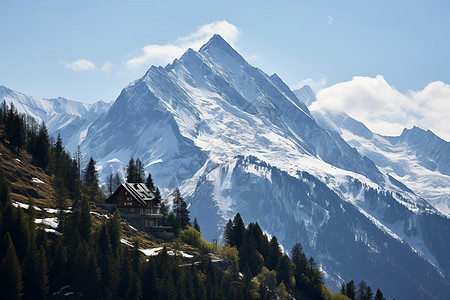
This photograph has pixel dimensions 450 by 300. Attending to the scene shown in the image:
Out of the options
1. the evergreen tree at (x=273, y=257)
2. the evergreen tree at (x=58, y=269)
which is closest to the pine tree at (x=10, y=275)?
the evergreen tree at (x=58, y=269)

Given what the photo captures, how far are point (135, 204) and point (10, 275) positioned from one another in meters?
64.1

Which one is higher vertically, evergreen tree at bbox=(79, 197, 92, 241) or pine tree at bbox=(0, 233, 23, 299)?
evergreen tree at bbox=(79, 197, 92, 241)

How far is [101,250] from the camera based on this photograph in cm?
12650

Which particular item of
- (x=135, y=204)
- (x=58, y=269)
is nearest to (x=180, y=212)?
(x=135, y=204)

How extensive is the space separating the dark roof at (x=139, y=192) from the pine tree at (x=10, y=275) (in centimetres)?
6207

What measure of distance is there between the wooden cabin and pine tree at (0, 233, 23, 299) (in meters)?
57.9

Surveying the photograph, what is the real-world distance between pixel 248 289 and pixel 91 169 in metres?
69.1

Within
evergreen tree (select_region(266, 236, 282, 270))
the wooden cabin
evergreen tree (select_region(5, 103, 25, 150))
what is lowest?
evergreen tree (select_region(266, 236, 282, 270))

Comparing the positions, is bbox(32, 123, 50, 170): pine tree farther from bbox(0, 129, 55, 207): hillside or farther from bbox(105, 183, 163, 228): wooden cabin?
bbox(105, 183, 163, 228): wooden cabin

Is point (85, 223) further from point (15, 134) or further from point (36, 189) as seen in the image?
point (15, 134)

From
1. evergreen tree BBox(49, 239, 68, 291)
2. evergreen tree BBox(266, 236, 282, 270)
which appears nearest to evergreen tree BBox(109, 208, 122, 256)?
evergreen tree BBox(49, 239, 68, 291)

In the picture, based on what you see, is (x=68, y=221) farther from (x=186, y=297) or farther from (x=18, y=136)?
(x=18, y=136)

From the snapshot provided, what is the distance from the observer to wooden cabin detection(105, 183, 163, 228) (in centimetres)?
16550

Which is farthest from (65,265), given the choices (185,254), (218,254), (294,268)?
(294,268)
